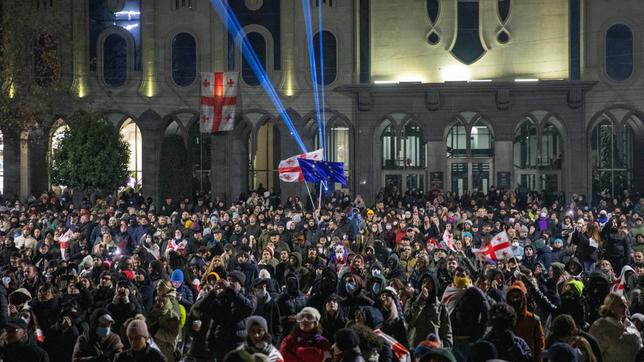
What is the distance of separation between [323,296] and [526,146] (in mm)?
29809

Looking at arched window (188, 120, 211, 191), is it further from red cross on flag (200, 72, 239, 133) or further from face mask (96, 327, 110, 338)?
face mask (96, 327, 110, 338)

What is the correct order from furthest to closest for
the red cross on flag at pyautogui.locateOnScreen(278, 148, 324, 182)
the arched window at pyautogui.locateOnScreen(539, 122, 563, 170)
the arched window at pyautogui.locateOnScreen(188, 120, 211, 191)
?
the arched window at pyautogui.locateOnScreen(188, 120, 211, 191) < the arched window at pyautogui.locateOnScreen(539, 122, 563, 170) < the red cross on flag at pyautogui.locateOnScreen(278, 148, 324, 182)

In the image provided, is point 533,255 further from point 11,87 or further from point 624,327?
point 11,87

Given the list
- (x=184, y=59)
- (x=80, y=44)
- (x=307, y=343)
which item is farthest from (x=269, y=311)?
(x=80, y=44)

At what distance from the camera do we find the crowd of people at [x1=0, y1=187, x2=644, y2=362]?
950 centimetres

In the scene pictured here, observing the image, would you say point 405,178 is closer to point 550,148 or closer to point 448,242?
point 550,148

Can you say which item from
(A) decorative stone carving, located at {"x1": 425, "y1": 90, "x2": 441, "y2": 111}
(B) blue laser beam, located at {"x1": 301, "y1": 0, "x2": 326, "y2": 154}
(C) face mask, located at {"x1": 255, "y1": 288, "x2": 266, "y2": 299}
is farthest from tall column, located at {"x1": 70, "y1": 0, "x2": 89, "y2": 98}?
(C) face mask, located at {"x1": 255, "y1": 288, "x2": 266, "y2": 299}

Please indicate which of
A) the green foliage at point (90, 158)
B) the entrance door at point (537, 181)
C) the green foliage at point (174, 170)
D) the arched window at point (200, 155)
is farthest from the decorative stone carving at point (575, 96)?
the green foliage at point (90, 158)

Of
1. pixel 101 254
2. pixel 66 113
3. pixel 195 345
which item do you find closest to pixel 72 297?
pixel 195 345

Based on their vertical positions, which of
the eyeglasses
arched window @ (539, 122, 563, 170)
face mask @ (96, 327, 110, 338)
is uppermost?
arched window @ (539, 122, 563, 170)

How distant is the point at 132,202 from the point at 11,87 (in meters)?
5.92

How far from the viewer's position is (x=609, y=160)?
1613 inches

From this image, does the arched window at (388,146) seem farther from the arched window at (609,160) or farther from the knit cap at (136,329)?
the knit cap at (136,329)

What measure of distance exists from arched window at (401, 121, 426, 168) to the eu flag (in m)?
11.3
